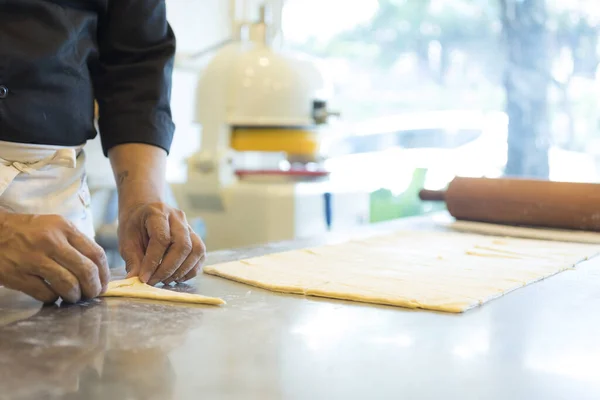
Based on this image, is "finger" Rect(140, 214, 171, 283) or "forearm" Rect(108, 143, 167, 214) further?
"forearm" Rect(108, 143, 167, 214)

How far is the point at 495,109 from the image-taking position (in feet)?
9.39

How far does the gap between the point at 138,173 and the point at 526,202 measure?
862 mm

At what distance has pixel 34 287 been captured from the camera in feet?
2.39

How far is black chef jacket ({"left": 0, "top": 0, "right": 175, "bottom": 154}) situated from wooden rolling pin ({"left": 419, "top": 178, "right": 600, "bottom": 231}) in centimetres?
75

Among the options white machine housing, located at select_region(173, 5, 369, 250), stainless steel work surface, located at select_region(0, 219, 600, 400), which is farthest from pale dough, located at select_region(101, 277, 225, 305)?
white machine housing, located at select_region(173, 5, 369, 250)

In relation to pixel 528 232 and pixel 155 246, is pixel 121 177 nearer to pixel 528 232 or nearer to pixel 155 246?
pixel 155 246

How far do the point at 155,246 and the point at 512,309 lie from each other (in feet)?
1.41

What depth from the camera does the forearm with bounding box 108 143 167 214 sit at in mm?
1024

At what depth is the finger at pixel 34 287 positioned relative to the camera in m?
0.72

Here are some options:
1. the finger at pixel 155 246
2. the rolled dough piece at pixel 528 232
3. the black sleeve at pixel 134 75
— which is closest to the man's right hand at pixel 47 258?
the finger at pixel 155 246

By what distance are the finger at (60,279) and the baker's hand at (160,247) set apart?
0.13 metres

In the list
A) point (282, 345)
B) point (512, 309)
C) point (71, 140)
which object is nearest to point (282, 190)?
point (71, 140)

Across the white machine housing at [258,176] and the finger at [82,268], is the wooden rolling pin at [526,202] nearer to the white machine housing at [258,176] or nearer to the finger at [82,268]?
the white machine housing at [258,176]

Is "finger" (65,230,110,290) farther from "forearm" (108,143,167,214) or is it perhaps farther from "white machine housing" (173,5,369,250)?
"white machine housing" (173,5,369,250)
